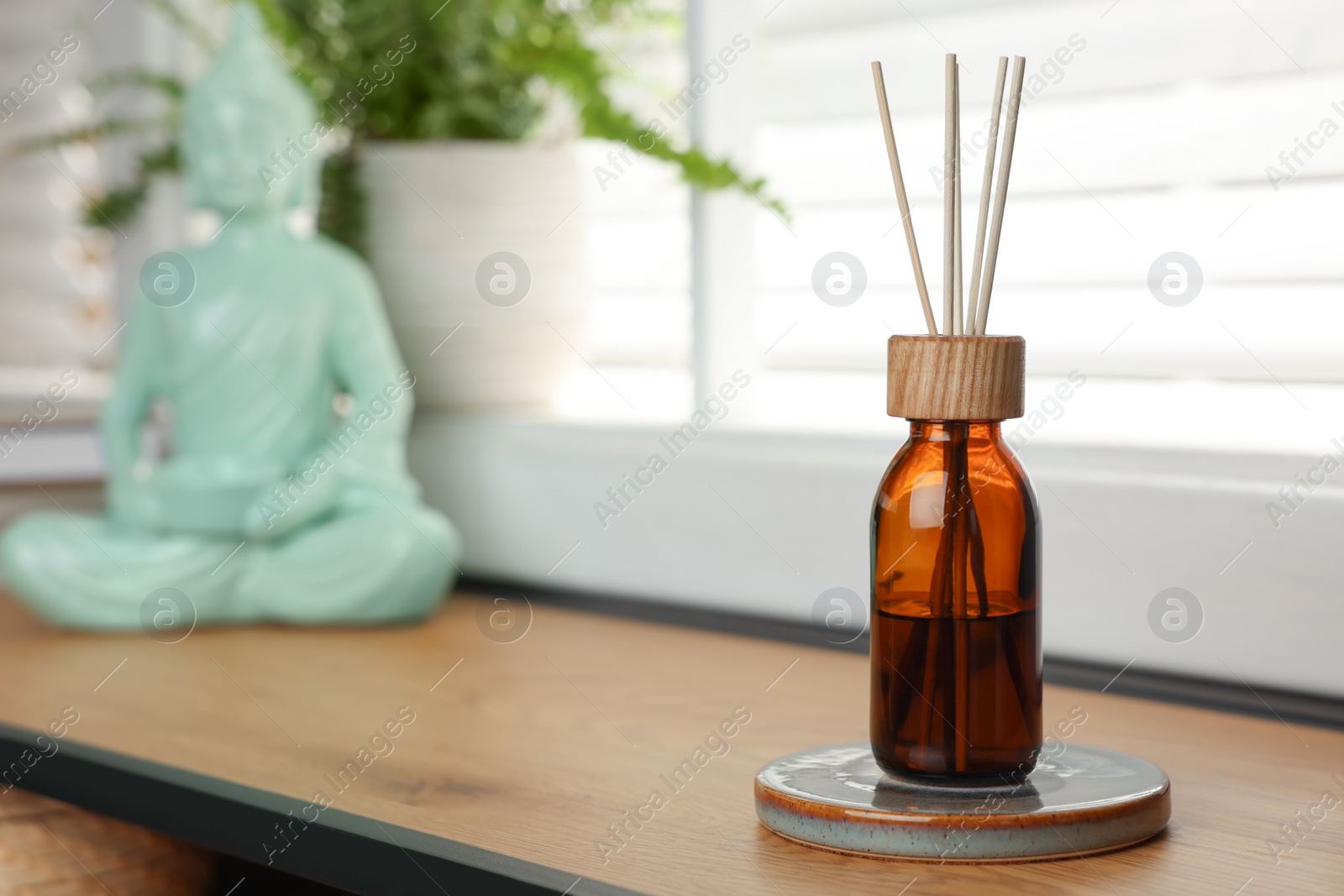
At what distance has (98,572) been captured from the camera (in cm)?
122

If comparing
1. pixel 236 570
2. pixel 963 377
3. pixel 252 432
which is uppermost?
pixel 963 377

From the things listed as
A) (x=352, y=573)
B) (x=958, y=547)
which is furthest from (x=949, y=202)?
(x=352, y=573)

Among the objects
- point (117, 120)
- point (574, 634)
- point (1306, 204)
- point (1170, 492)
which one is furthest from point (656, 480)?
point (117, 120)

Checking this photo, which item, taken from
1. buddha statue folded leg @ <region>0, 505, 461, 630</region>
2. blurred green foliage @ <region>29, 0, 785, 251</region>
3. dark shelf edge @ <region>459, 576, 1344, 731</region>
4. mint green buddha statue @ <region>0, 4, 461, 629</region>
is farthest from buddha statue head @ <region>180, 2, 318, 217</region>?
dark shelf edge @ <region>459, 576, 1344, 731</region>

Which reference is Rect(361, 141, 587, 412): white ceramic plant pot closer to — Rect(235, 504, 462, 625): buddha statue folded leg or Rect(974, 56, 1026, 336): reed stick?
Rect(235, 504, 462, 625): buddha statue folded leg

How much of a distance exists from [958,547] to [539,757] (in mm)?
318

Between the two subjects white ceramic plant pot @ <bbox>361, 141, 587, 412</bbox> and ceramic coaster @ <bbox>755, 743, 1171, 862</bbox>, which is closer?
ceramic coaster @ <bbox>755, 743, 1171, 862</bbox>

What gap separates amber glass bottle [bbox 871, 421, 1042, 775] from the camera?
65 centimetres

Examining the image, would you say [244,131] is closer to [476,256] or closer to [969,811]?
[476,256]

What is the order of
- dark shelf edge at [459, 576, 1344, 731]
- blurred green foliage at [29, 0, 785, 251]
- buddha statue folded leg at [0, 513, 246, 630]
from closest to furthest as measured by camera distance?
dark shelf edge at [459, 576, 1344, 731]
buddha statue folded leg at [0, 513, 246, 630]
blurred green foliage at [29, 0, 785, 251]

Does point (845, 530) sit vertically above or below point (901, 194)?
below

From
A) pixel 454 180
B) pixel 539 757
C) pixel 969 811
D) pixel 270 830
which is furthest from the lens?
pixel 454 180

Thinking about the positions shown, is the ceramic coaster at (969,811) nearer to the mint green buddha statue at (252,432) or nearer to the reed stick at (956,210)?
the reed stick at (956,210)

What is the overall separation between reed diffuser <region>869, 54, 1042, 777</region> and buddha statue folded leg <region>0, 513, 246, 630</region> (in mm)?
788
